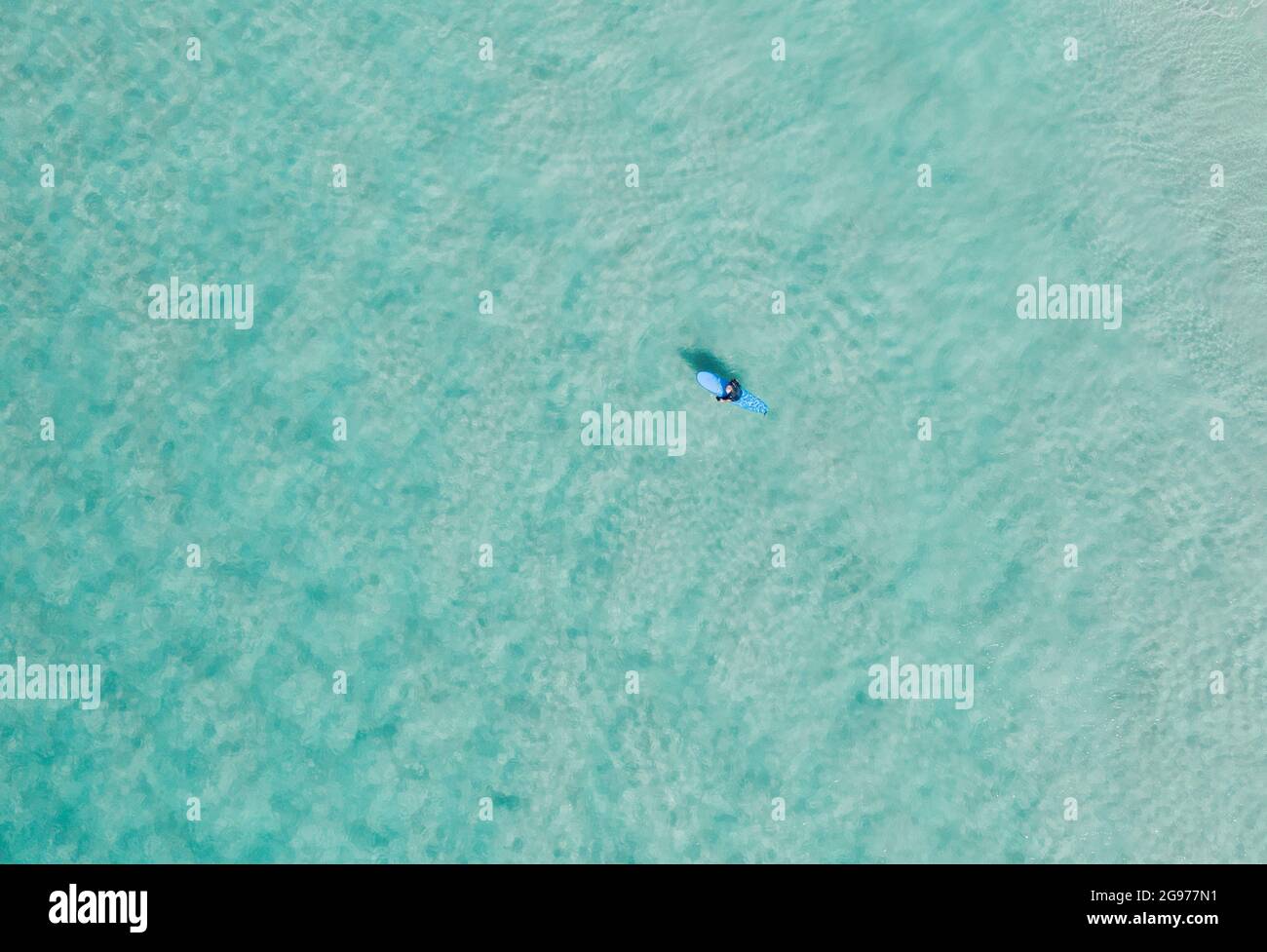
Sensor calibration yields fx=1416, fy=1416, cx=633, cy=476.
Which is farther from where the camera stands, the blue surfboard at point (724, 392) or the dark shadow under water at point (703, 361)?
the dark shadow under water at point (703, 361)

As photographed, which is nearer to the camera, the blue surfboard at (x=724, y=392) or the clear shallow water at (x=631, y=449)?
the blue surfboard at (x=724, y=392)

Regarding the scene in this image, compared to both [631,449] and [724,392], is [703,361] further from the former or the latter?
[631,449]

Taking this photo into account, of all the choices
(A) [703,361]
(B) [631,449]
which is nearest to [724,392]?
(A) [703,361]

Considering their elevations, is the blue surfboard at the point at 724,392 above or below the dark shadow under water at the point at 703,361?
below

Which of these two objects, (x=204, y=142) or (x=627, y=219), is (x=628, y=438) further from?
(x=204, y=142)
